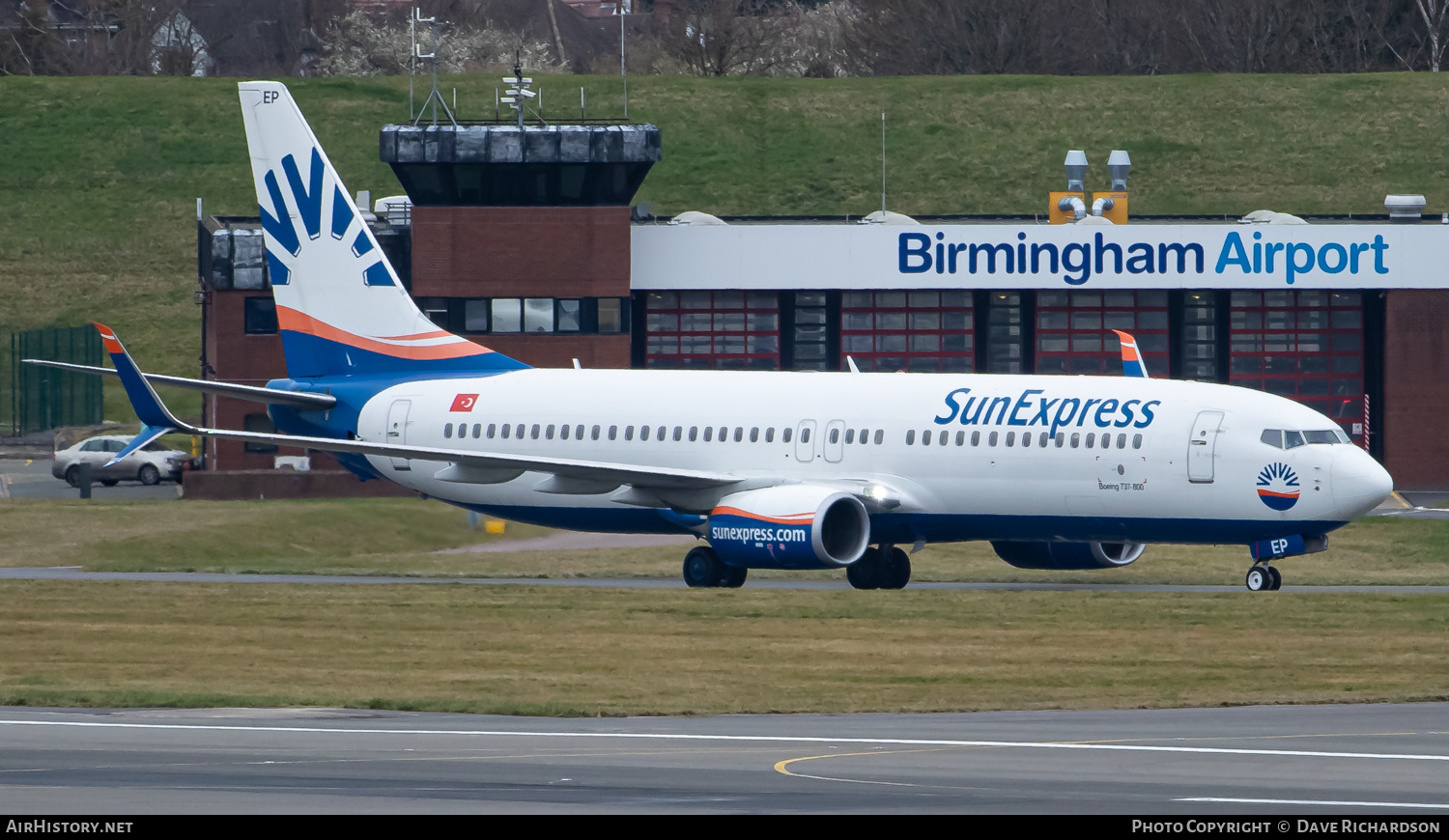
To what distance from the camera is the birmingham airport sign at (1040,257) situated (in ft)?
196

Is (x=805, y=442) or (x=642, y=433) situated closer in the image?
(x=805, y=442)

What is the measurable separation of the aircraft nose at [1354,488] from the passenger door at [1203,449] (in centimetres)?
178

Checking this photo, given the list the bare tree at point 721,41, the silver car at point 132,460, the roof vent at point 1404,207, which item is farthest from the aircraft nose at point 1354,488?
the bare tree at point 721,41

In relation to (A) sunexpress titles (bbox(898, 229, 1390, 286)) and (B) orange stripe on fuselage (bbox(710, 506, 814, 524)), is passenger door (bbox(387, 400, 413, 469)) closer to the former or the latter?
(B) orange stripe on fuselage (bbox(710, 506, 814, 524))

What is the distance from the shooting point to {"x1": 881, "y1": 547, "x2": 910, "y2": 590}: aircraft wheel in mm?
37125

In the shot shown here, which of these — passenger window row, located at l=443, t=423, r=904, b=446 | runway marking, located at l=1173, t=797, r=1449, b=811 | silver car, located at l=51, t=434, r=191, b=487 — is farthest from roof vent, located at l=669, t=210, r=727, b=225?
runway marking, located at l=1173, t=797, r=1449, b=811

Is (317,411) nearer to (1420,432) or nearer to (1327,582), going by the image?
(1327,582)

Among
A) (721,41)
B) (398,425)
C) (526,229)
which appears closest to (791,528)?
(398,425)

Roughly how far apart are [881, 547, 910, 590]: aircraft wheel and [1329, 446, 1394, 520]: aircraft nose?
7.12 m

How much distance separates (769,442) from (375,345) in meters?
9.24

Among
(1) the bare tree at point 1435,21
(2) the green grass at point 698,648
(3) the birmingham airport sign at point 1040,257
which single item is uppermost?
(1) the bare tree at point 1435,21

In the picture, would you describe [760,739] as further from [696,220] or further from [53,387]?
[53,387]

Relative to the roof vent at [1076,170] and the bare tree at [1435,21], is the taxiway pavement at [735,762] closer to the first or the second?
the roof vent at [1076,170]

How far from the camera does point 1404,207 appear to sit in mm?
61438
